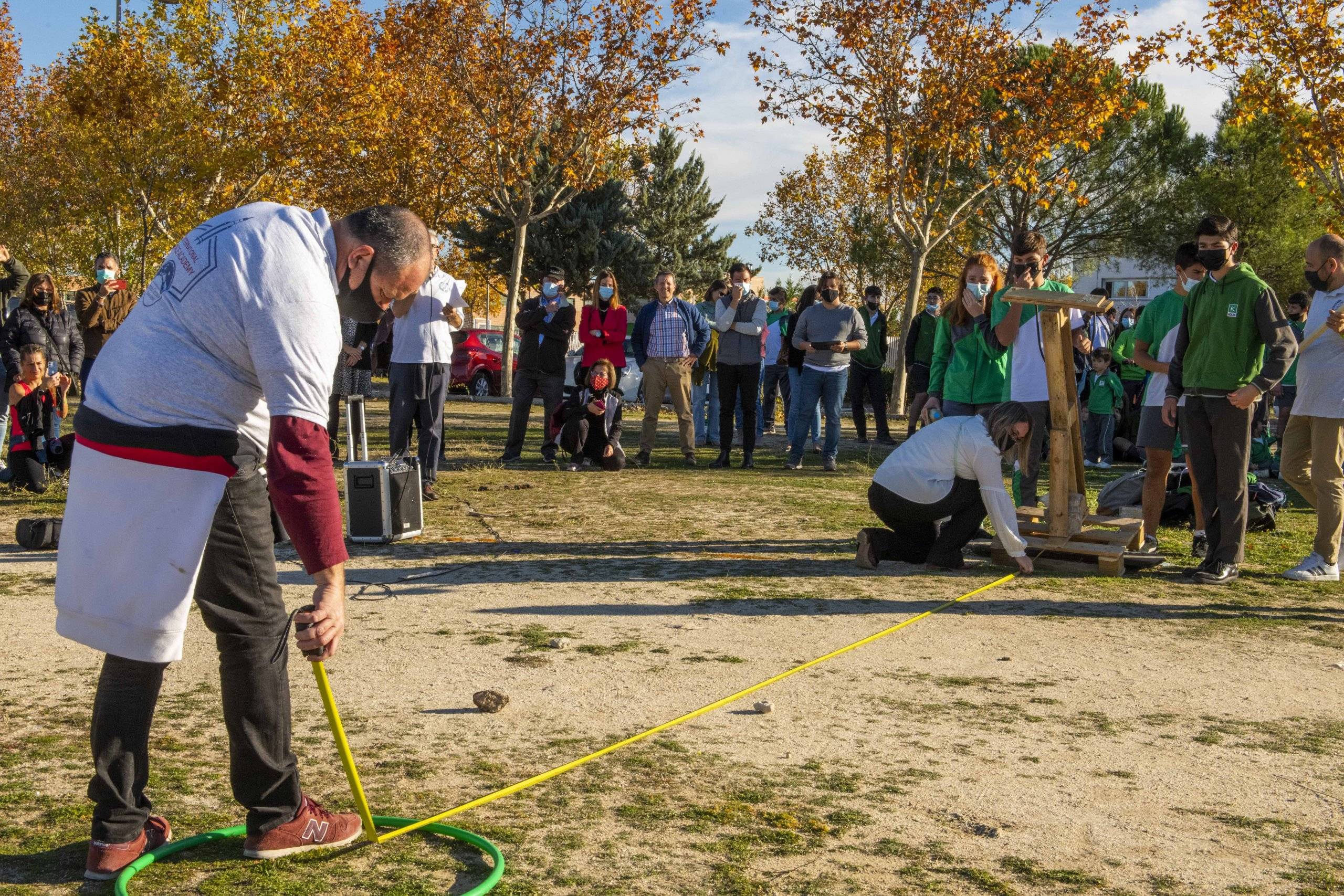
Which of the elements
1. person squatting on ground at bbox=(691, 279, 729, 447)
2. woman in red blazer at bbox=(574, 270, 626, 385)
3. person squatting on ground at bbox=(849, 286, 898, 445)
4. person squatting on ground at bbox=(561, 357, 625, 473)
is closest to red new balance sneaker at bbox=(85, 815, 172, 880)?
person squatting on ground at bbox=(561, 357, 625, 473)

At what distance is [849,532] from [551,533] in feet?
6.64

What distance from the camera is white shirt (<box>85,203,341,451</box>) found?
9.26 feet

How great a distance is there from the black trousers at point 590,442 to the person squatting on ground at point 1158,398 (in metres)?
5.23

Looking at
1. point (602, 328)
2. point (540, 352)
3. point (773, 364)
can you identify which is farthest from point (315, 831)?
point (773, 364)

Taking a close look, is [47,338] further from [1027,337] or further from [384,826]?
[384,826]

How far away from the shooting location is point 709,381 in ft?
50.8

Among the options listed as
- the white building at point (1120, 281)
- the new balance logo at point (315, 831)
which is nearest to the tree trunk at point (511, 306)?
the new balance logo at point (315, 831)

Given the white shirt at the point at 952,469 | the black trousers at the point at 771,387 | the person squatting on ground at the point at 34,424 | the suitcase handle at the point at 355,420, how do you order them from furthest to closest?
the black trousers at the point at 771,387 < the person squatting on ground at the point at 34,424 < the suitcase handle at the point at 355,420 < the white shirt at the point at 952,469

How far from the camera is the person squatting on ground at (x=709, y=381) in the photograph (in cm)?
1473

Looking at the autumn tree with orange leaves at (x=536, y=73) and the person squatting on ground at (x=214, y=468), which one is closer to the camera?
the person squatting on ground at (x=214, y=468)

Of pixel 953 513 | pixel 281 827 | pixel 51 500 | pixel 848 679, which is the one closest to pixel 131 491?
pixel 281 827

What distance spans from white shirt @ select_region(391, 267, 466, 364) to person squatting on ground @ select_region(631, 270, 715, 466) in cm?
339

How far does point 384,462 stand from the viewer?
26.8 feet

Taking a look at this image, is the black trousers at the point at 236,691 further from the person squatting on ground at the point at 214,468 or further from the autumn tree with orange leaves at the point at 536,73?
the autumn tree with orange leaves at the point at 536,73
